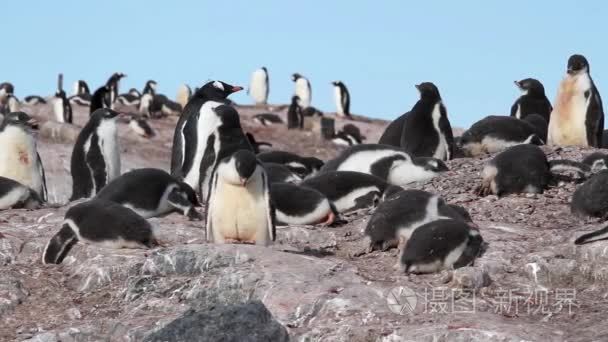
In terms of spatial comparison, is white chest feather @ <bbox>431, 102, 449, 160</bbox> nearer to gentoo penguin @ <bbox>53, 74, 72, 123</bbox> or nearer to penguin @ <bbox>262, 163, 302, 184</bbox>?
penguin @ <bbox>262, 163, 302, 184</bbox>

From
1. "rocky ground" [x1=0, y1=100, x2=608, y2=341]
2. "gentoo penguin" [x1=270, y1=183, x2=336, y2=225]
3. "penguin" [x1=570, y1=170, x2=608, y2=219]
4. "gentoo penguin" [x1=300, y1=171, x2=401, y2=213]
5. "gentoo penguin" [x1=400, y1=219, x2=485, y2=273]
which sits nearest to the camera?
"rocky ground" [x1=0, y1=100, x2=608, y2=341]

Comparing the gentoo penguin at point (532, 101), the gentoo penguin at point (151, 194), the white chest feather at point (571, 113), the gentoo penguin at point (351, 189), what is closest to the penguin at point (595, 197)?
the gentoo penguin at point (351, 189)

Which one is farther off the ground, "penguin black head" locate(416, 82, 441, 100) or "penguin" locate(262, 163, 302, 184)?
"penguin black head" locate(416, 82, 441, 100)

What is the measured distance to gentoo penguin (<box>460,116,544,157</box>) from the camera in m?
12.7

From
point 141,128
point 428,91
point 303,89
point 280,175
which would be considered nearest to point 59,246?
point 280,175

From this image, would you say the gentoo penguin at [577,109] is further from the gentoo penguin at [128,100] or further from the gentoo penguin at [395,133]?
the gentoo penguin at [128,100]

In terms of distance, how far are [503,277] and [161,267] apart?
7.33 feet

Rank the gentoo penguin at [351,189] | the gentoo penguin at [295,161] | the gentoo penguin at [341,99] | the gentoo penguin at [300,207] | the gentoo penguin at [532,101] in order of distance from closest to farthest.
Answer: the gentoo penguin at [300,207], the gentoo penguin at [351,189], the gentoo penguin at [295,161], the gentoo penguin at [532,101], the gentoo penguin at [341,99]

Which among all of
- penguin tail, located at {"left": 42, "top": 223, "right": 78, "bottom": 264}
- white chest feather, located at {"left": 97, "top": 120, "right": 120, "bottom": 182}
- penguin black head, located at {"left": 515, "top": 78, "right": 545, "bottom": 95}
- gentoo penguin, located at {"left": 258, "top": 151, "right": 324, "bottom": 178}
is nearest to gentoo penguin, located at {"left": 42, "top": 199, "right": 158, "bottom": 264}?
penguin tail, located at {"left": 42, "top": 223, "right": 78, "bottom": 264}

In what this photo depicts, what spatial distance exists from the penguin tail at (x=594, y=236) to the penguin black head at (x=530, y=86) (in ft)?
24.6

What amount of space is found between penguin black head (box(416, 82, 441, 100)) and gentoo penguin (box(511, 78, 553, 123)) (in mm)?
2049

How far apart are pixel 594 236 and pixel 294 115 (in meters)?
27.3

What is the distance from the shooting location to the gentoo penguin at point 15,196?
34.5ft

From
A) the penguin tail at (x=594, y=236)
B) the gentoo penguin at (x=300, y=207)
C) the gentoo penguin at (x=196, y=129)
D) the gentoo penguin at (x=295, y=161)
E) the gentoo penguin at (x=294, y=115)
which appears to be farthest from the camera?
the gentoo penguin at (x=294, y=115)
